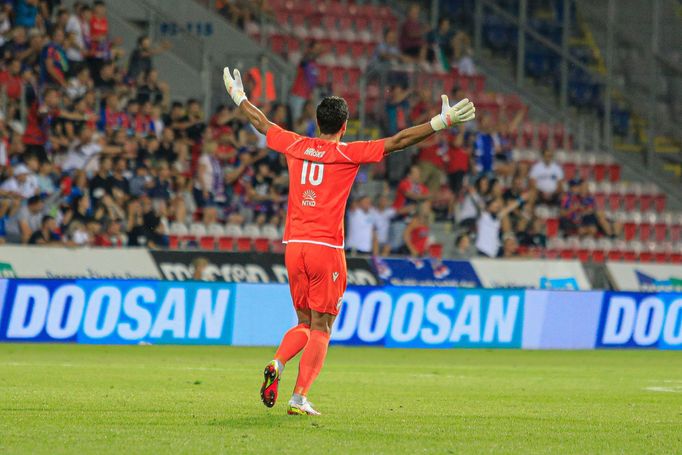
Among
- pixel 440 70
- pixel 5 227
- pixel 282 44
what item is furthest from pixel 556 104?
pixel 5 227

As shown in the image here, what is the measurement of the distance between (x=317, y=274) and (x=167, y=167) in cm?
1352

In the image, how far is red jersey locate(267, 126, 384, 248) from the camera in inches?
376

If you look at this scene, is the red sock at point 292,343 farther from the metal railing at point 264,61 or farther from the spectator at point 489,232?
the metal railing at point 264,61

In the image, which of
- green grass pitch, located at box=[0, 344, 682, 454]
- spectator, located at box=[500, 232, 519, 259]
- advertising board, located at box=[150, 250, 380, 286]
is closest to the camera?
green grass pitch, located at box=[0, 344, 682, 454]

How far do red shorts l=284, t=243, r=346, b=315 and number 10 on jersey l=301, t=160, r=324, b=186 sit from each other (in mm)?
462

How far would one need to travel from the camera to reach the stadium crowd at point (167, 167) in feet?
70.4

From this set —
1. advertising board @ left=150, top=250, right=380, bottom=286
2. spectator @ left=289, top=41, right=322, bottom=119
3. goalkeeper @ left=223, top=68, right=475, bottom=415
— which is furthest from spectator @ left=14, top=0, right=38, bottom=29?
goalkeeper @ left=223, top=68, right=475, bottom=415

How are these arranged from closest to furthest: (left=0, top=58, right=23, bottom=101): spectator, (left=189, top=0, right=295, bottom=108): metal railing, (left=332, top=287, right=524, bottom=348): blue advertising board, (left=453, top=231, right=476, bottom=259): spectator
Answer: (left=332, top=287, right=524, bottom=348): blue advertising board → (left=0, top=58, right=23, bottom=101): spectator → (left=453, top=231, right=476, bottom=259): spectator → (left=189, top=0, right=295, bottom=108): metal railing

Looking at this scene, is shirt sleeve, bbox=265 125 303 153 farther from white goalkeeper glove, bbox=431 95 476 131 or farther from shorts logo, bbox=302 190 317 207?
white goalkeeper glove, bbox=431 95 476 131

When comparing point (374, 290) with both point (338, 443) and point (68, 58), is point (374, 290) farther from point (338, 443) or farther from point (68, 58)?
point (338, 443)

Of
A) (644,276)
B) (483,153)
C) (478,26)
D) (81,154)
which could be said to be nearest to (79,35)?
(81,154)

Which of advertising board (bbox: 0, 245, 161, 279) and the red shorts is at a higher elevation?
the red shorts

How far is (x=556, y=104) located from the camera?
31.2 m

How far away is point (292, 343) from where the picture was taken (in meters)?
9.61
